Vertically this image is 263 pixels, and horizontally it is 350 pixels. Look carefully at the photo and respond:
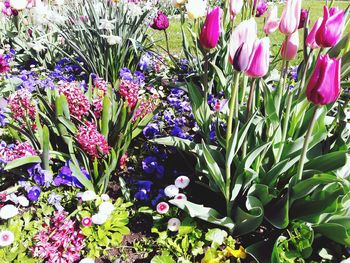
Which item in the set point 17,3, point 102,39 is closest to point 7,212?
point 102,39

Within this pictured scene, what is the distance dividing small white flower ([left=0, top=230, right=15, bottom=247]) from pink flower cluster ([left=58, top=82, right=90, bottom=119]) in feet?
2.58

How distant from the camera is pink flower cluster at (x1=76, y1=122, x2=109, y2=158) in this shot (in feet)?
6.13

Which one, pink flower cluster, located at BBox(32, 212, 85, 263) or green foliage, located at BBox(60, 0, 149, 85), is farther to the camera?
green foliage, located at BBox(60, 0, 149, 85)

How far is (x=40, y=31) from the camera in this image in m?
3.79

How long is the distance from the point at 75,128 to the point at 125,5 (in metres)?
1.92

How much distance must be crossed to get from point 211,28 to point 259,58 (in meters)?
0.31

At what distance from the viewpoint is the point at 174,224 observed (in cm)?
173

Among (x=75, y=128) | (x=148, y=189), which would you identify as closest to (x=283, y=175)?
(x=148, y=189)

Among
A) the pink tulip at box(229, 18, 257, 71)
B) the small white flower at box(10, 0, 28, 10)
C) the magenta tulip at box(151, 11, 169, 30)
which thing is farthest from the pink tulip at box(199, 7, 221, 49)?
the small white flower at box(10, 0, 28, 10)

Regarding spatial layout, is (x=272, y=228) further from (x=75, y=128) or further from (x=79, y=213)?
(x=75, y=128)

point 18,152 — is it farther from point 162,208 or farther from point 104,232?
point 162,208

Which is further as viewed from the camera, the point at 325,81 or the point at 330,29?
the point at 330,29

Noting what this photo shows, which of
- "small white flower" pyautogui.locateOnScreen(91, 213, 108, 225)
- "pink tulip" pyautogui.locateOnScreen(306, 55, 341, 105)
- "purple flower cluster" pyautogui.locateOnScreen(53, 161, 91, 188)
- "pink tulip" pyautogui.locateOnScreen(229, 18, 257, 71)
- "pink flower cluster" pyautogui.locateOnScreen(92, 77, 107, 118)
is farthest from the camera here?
"pink flower cluster" pyautogui.locateOnScreen(92, 77, 107, 118)

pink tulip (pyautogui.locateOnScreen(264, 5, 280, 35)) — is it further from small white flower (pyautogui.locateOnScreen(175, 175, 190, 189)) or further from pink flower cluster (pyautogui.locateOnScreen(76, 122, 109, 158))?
pink flower cluster (pyautogui.locateOnScreen(76, 122, 109, 158))
